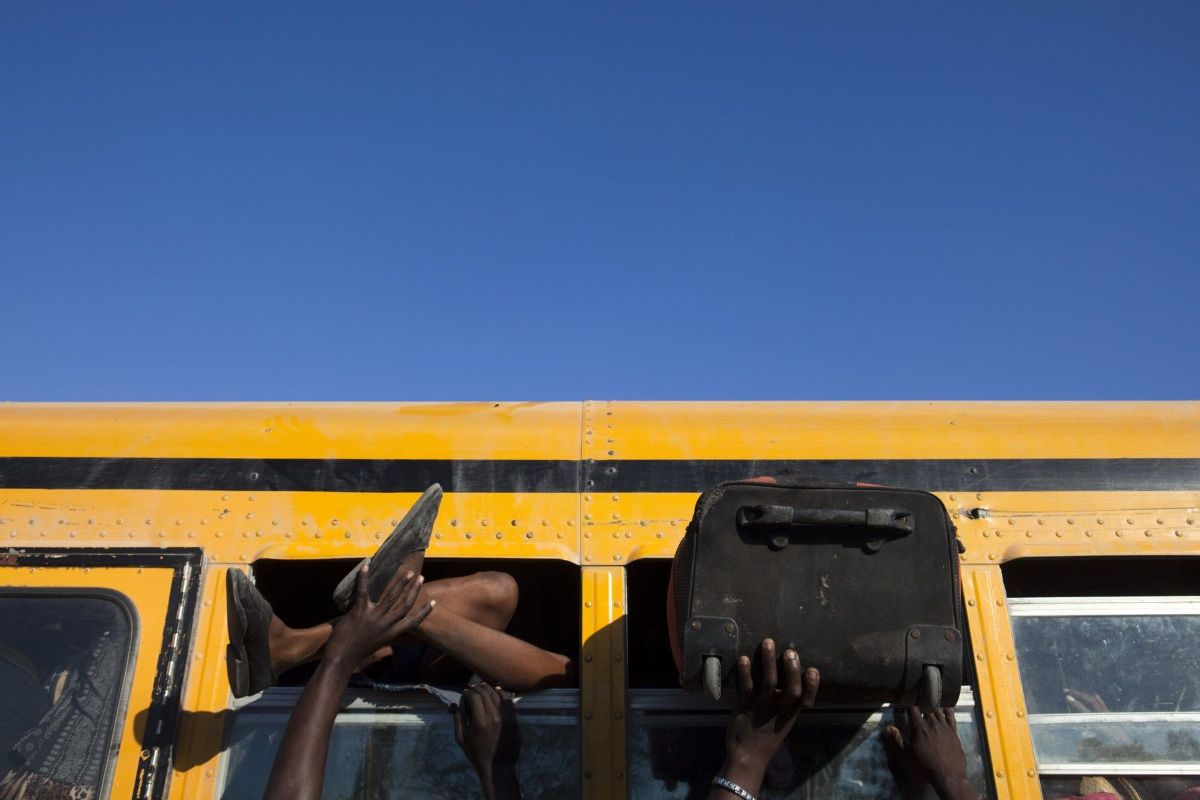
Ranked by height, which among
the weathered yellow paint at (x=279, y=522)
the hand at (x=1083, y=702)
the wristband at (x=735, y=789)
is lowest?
the wristband at (x=735, y=789)

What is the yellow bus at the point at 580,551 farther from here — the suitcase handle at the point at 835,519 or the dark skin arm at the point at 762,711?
the suitcase handle at the point at 835,519

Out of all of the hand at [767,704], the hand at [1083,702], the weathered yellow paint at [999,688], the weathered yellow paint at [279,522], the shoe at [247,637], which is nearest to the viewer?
the hand at [767,704]

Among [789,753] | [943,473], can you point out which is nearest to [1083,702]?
[943,473]

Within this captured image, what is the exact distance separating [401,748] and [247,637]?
1.68 feet

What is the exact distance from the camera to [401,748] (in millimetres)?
2689

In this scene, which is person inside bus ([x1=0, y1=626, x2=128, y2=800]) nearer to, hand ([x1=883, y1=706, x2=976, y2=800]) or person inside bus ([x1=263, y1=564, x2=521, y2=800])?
person inside bus ([x1=263, y1=564, x2=521, y2=800])

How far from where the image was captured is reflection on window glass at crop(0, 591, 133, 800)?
2629mm

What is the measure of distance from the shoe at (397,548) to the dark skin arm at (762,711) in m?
0.88

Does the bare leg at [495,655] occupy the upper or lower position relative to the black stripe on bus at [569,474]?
lower


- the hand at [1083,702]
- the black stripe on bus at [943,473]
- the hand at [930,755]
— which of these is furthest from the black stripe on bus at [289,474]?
the hand at [1083,702]

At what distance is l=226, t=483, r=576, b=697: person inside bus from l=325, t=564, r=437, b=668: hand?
0.09 ft

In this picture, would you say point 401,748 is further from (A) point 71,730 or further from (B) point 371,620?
(A) point 71,730

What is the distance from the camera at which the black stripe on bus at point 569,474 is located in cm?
300

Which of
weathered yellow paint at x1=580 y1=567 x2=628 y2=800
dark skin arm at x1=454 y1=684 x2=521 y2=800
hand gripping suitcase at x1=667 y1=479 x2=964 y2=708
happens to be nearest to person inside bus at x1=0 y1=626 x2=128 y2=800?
dark skin arm at x1=454 y1=684 x2=521 y2=800
